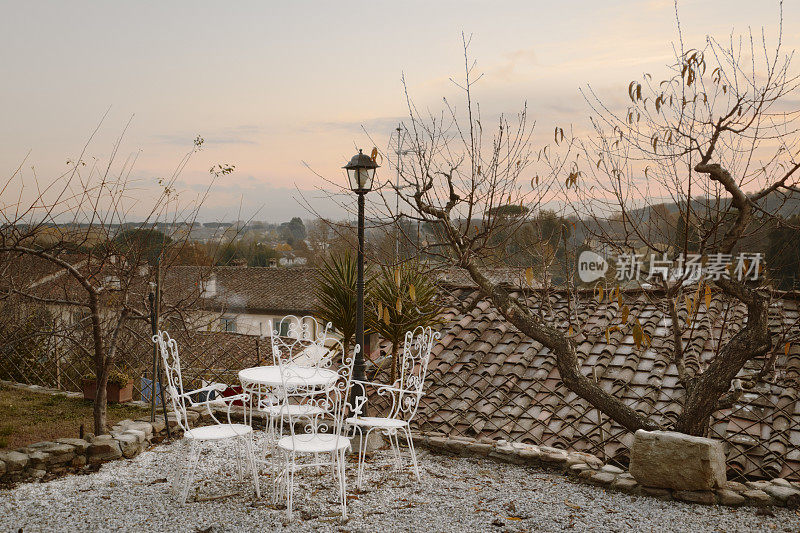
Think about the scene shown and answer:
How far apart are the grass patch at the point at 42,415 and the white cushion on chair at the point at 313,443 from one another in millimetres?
2975

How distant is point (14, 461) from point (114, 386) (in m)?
2.90

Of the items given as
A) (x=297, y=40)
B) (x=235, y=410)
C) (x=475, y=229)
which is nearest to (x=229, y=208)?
(x=297, y=40)

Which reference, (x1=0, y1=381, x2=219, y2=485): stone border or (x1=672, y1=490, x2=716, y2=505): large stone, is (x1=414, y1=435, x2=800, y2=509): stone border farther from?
(x1=0, y1=381, x2=219, y2=485): stone border

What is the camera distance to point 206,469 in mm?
4355

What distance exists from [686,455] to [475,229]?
7.46ft

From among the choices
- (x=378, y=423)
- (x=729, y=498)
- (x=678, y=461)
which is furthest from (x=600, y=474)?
(x=378, y=423)

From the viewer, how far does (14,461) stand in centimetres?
405

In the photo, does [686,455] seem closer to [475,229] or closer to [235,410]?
[475,229]

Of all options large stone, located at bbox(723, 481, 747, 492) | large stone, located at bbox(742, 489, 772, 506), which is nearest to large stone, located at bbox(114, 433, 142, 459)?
large stone, located at bbox(723, 481, 747, 492)

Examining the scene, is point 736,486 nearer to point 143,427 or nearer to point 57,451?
point 143,427

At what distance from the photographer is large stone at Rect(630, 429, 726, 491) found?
384cm

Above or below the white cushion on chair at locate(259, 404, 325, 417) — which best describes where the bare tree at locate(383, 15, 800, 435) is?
above

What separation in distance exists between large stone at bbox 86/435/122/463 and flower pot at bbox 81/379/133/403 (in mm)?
2520

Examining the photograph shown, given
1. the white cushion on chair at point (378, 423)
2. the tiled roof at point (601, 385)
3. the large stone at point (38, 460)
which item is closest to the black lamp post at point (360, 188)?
the white cushion on chair at point (378, 423)
